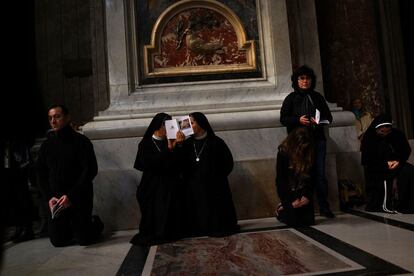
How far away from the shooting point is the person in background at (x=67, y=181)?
4094mm

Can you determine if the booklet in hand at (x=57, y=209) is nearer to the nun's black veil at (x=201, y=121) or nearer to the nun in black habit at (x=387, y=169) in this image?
the nun's black veil at (x=201, y=121)

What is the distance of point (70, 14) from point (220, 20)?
4434 millimetres

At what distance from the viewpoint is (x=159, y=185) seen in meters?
4.19

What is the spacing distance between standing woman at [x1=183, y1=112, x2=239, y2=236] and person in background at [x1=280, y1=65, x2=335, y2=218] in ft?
3.12

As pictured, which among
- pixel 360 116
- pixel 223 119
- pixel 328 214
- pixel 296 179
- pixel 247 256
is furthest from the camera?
pixel 360 116

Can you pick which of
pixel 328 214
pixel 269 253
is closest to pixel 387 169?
pixel 328 214

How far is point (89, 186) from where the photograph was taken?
430 cm

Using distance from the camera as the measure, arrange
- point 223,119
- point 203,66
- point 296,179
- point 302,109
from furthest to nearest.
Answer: point 203,66, point 223,119, point 302,109, point 296,179

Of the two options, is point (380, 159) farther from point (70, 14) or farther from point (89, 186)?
point (70, 14)

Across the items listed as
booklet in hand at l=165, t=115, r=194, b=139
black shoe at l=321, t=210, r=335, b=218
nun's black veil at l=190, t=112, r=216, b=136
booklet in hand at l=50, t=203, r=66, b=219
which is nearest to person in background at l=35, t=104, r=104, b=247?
booklet in hand at l=50, t=203, r=66, b=219

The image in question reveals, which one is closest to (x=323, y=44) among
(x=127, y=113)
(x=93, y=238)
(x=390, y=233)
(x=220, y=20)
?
(x=220, y=20)

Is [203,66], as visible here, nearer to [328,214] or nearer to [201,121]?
[201,121]

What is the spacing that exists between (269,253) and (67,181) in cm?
240

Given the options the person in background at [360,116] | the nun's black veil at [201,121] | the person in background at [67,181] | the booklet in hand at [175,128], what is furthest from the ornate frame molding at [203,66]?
the person in background at [360,116]
